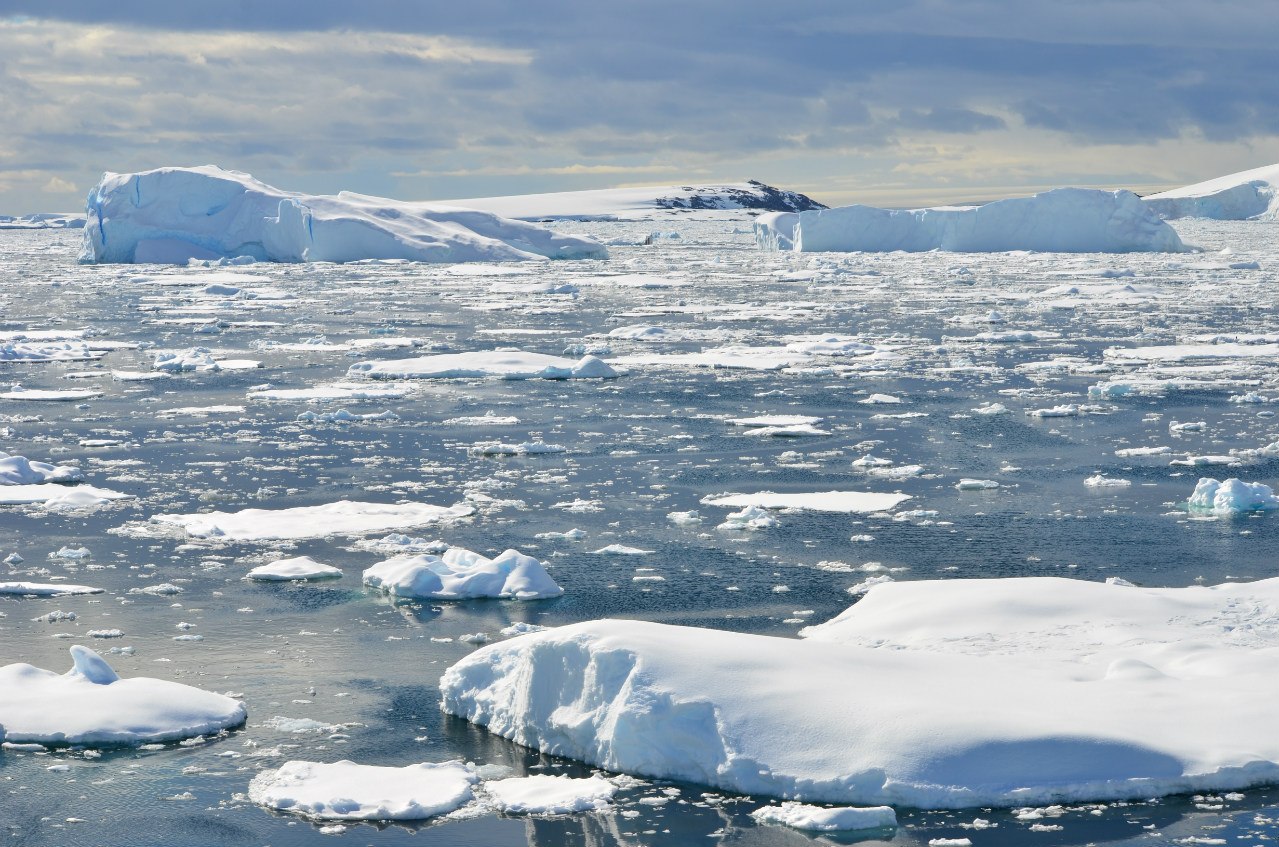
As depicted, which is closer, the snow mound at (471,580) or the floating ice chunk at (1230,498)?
the snow mound at (471,580)

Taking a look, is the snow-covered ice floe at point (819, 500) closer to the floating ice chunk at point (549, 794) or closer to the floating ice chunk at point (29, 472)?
the floating ice chunk at point (549, 794)

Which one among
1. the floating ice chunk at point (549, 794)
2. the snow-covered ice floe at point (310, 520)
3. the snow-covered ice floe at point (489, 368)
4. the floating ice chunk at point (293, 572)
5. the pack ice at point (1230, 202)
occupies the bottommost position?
the floating ice chunk at point (549, 794)

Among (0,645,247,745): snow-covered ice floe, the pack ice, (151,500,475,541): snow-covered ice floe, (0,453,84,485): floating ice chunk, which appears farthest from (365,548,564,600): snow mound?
the pack ice

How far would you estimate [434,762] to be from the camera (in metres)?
5.76

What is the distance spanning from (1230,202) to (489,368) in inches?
2550

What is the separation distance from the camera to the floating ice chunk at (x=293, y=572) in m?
8.50

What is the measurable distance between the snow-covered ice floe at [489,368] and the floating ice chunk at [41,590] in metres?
9.11

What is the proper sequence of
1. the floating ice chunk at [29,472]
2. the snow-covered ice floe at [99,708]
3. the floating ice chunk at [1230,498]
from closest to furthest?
the snow-covered ice floe at [99,708], the floating ice chunk at [1230,498], the floating ice chunk at [29,472]

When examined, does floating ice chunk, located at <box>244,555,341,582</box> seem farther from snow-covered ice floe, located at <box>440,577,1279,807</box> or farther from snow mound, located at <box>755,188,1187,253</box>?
snow mound, located at <box>755,188,1187,253</box>

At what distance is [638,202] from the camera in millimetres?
94000

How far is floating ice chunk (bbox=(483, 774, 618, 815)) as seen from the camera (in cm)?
532

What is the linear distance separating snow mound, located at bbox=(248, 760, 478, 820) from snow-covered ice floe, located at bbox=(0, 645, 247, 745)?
661 millimetres

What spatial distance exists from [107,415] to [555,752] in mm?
10313

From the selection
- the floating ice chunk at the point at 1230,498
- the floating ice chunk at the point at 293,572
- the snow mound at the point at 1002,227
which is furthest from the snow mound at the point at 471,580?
the snow mound at the point at 1002,227
